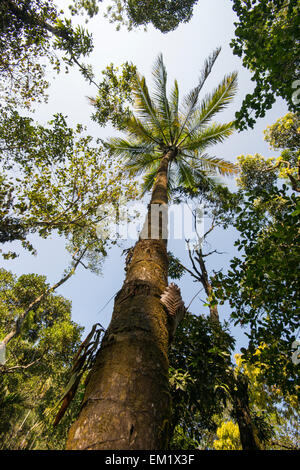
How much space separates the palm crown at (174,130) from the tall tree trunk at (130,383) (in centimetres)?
698

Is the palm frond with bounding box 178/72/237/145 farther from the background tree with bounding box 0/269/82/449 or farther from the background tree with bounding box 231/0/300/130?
the background tree with bounding box 0/269/82/449

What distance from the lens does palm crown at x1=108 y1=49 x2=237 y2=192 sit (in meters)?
8.07

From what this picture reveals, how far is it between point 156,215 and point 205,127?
6.80 meters

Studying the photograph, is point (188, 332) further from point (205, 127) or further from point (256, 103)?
point (205, 127)

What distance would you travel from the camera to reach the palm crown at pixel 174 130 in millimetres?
8070

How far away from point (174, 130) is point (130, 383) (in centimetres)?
916

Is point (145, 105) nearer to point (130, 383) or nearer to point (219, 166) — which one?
point (219, 166)

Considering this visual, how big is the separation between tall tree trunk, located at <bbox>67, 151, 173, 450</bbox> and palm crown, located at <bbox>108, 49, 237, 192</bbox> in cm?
698

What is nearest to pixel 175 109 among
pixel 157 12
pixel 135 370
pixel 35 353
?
pixel 157 12

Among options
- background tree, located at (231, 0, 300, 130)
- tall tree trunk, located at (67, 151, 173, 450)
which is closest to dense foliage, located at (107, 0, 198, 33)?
background tree, located at (231, 0, 300, 130)

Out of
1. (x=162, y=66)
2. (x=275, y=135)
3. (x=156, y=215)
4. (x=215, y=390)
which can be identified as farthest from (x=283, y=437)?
(x=162, y=66)

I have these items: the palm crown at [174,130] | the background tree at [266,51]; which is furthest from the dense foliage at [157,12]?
the background tree at [266,51]

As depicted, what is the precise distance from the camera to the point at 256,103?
11.4 feet

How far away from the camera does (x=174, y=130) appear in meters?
8.86
